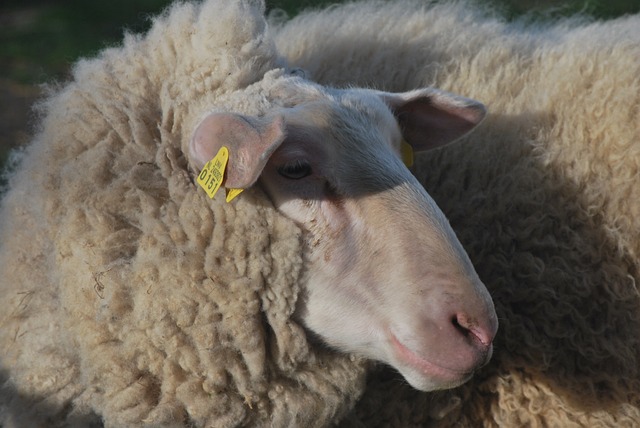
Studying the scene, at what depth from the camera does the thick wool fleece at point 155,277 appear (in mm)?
2359

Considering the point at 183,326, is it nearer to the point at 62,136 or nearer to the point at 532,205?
the point at 62,136

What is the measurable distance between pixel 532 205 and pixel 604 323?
0.44 metres

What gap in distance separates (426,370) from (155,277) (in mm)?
752

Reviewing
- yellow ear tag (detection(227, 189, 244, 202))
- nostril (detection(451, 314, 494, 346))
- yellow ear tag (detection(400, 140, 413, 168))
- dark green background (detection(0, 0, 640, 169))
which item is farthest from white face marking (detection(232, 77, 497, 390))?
dark green background (detection(0, 0, 640, 169))

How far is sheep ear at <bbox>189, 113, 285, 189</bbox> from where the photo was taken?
2205 mm

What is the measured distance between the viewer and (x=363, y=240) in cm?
235

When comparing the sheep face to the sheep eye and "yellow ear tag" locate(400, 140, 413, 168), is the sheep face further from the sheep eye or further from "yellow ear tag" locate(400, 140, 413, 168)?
"yellow ear tag" locate(400, 140, 413, 168)

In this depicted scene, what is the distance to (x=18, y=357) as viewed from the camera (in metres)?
2.60

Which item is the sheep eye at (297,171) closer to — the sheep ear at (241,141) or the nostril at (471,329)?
the sheep ear at (241,141)

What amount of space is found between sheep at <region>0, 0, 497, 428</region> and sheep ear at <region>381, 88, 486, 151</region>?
0.33 m

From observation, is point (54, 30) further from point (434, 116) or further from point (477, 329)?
point (477, 329)

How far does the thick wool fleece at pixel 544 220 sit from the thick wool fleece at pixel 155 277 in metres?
0.54

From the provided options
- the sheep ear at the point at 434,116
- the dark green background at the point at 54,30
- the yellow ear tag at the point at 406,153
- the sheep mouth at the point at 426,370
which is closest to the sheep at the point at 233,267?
the sheep mouth at the point at 426,370

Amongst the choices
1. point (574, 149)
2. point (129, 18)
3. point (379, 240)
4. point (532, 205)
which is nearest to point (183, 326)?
point (379, 240)
